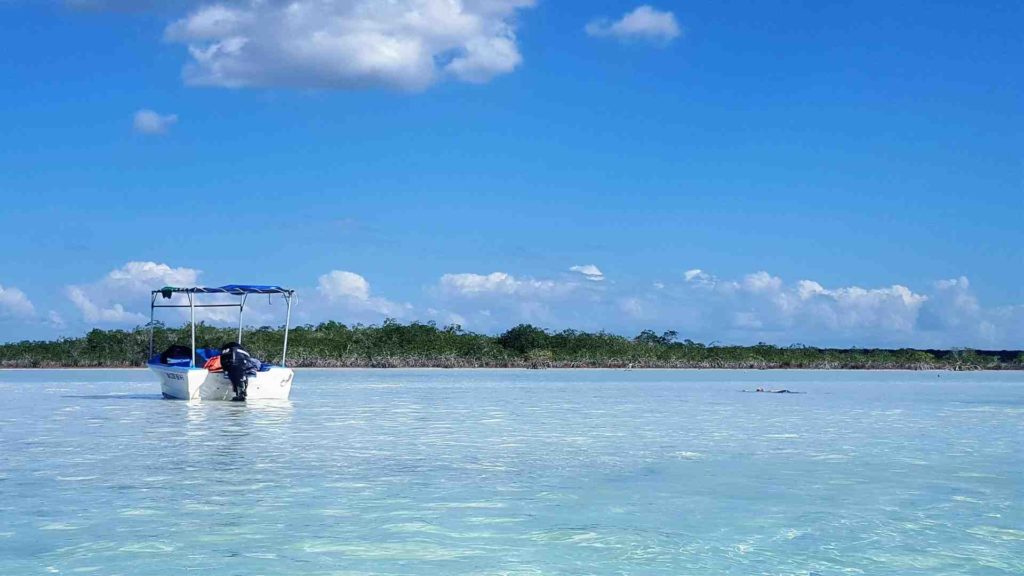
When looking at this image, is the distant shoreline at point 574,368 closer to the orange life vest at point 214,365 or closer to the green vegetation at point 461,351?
the green vegetation at point 461,351

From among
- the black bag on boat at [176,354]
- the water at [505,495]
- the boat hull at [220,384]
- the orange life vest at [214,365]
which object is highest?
the black bag on boat at [176,354]

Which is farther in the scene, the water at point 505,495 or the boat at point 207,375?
the boat at point 207,375

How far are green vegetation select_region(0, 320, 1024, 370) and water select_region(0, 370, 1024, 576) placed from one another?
35.8 meters

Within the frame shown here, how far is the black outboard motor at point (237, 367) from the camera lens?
2344cm

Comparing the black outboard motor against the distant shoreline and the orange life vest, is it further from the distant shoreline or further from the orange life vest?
the distant shoreline

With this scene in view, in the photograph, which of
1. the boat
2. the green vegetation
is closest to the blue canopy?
the boat

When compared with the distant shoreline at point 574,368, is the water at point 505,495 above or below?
below

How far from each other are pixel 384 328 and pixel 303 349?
6125 mm

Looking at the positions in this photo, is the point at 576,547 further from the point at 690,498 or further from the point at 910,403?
the point at 910,403

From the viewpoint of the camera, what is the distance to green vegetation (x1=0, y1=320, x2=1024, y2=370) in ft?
185

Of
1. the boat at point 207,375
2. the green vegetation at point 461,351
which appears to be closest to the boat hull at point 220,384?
the boat at point 207,375

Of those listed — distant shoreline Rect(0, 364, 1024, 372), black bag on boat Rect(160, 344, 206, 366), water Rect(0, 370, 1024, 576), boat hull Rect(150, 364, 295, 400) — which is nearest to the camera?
water Rect(0, 370, 1024, 576)

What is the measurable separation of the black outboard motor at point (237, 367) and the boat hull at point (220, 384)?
20 cm

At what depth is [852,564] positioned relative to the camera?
759cm
